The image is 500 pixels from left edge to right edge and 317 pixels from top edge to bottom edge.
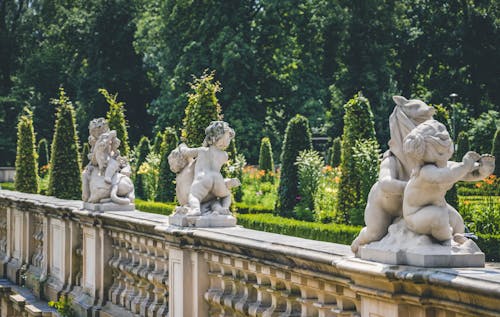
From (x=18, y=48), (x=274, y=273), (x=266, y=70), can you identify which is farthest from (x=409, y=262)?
(x=18, y=48)

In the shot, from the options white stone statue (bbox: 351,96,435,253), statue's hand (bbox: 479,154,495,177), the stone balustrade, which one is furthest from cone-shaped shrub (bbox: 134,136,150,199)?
statue's hand (bbox: 479,154,495,177)

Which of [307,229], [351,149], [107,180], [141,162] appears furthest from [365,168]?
[141,162]

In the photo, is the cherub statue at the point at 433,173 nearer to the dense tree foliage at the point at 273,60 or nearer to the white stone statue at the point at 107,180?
the white stone statue at the point at 107,180

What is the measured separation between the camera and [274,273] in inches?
212

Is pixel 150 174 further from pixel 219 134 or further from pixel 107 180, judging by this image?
pixel 219 134

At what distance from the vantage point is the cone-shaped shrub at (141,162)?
2792cm

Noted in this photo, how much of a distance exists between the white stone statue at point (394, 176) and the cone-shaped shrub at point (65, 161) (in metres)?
16.1

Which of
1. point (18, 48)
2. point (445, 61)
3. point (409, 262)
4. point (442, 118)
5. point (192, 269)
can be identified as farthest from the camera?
point (18, 48)

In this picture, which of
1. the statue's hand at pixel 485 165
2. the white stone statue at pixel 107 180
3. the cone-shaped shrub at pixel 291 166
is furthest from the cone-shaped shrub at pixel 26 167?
the statue's hand at pixel 485 165

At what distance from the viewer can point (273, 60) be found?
38500 millimetres

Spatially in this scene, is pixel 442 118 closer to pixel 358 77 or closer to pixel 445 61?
pixel 358 77

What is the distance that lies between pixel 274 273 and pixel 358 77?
34562 millimetres

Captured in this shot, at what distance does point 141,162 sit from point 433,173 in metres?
27.7

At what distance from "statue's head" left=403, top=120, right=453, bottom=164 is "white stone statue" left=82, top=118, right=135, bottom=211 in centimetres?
578
